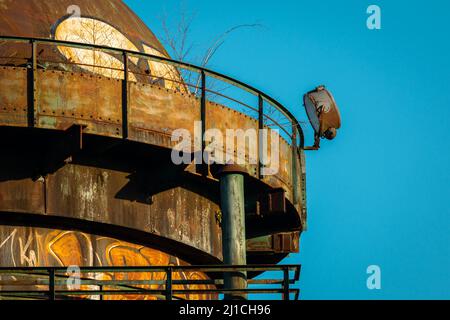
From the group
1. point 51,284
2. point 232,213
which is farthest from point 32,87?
point 232,213

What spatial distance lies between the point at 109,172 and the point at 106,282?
3.29 metres

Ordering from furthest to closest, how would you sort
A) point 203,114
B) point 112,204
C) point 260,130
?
point 260,130 → point 203,114 → point 112,204

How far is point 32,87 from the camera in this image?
29.2m

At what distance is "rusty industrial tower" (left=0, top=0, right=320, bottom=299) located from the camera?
29234 millimetres

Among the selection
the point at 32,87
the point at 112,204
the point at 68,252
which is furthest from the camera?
the point at 112,204

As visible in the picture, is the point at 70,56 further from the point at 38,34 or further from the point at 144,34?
the point at 144,34

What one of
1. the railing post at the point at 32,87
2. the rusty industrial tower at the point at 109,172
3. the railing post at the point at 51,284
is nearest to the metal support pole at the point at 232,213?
the rusty industrial tower at the point at 109,172

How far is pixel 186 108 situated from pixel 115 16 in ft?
14.1

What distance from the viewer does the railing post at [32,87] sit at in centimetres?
2902

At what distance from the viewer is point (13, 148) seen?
29766 mm

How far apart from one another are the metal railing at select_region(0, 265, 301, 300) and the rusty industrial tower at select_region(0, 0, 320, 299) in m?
0.05

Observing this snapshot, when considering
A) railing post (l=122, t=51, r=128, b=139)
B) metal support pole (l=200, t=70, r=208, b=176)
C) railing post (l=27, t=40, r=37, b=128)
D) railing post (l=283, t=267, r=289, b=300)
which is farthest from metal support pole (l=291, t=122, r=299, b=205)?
railing post (l=27, t=40, r=37, b=128)

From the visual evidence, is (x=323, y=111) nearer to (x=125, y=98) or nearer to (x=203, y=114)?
(x=203, y=114)

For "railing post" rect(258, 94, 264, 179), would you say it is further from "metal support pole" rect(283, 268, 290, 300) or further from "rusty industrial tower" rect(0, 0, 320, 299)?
"metal support pole" rect(283, 268, 290, 300)
